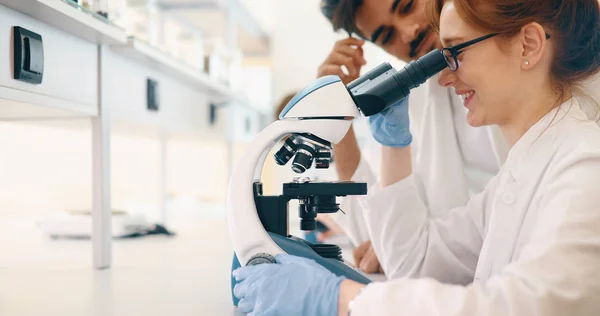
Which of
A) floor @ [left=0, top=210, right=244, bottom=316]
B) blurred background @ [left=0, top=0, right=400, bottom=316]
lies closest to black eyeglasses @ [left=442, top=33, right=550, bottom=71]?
blurred background @ [left=0, top=0, right=400, bottom=316]

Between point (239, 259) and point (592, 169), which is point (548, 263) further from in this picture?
point (239, 259)

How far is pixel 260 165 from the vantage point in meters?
0.91

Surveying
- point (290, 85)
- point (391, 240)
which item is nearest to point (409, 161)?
point (391, 240)

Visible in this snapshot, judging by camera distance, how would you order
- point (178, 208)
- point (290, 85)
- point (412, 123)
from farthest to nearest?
point (290, 85), point (178, 208), point (412, 123)

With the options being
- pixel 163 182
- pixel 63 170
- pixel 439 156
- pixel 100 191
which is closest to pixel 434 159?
pixel 439 156

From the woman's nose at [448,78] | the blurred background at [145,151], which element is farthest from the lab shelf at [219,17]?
the woman's nose at [448,78]

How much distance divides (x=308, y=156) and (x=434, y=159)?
741mm

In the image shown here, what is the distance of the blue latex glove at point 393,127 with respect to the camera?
1.20 meters

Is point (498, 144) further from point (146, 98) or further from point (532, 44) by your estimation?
point (146, 98)

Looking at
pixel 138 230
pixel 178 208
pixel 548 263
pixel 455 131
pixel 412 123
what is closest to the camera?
pixel 548 263

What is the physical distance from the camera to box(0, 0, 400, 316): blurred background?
1160 millimetres

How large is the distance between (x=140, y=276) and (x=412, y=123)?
0.90 metres

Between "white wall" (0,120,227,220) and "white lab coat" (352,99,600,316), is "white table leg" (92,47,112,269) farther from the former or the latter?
"white lab coat" (352,99,600,316)

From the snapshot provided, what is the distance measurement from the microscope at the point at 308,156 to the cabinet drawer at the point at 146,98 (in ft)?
2.49
